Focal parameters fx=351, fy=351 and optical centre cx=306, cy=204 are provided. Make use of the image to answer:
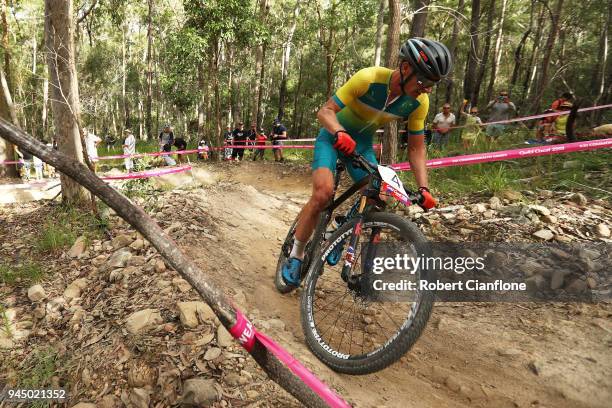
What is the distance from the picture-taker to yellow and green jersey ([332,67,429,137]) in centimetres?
281

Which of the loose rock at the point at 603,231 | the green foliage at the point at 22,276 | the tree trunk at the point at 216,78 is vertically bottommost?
the green foliage at the point at 22,276

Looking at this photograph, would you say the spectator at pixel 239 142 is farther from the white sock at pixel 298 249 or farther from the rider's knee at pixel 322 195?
the rider's knee at pixel 322 195

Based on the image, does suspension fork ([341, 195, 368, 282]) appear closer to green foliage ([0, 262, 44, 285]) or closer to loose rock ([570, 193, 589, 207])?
green foliage ([0, 262, 44, 285])

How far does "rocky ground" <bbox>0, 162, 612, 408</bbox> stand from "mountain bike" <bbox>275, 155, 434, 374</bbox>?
25cm

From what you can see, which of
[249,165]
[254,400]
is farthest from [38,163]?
[254,400]

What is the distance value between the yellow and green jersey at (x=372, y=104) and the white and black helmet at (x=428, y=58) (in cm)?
28

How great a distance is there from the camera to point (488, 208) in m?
5.21

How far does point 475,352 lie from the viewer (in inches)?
119

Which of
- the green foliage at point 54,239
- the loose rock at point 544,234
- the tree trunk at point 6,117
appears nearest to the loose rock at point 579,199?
the loose rock at point 544,234

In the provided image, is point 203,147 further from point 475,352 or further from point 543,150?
point 475,352

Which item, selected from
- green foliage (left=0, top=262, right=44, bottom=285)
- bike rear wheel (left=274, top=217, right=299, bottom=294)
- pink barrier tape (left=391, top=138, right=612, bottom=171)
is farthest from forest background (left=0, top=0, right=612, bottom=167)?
bike rear wheel (left=274, top=217, right=299, bottom=294)

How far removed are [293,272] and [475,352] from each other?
1.71 m

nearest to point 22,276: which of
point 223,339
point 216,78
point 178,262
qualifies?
point 223,339

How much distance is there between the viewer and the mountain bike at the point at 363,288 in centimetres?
215
